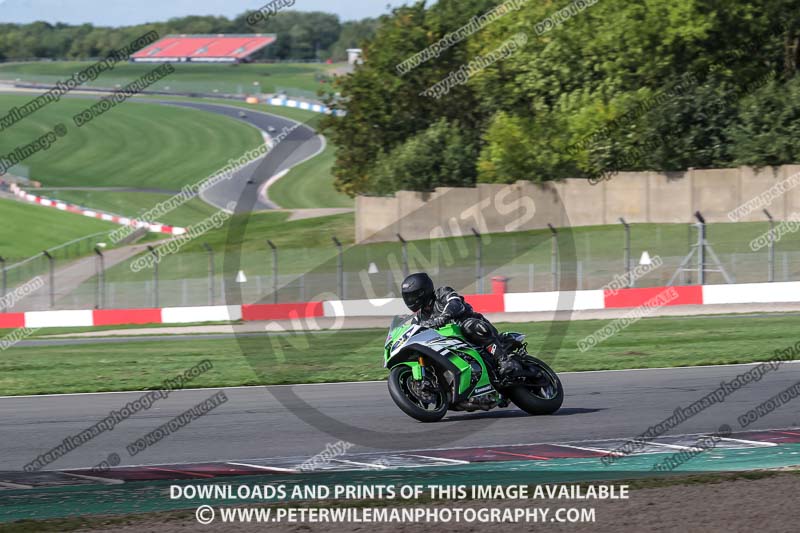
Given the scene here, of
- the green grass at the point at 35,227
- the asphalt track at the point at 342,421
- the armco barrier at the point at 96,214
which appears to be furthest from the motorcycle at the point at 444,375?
the armco barrier at the point at 96,214

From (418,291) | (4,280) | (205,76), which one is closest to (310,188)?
(4,280)

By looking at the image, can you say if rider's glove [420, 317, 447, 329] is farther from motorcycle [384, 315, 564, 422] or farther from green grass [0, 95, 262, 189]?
green grass [0, 95, 262, 189]

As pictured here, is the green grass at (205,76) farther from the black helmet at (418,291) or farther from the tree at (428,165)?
the black helmet at (418,291)

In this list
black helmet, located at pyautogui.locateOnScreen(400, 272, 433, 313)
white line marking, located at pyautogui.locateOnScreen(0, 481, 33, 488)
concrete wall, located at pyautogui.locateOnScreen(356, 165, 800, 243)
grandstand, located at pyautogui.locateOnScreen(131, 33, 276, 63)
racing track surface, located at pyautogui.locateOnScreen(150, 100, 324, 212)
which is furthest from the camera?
grandstand, located at pyautogui.locateOnScreen(131, 33, 276, 63)

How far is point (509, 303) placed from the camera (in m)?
28.6

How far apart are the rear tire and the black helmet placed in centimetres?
126

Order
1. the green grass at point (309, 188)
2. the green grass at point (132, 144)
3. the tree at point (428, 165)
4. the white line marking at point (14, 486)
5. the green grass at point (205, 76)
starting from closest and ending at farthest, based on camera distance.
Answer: the white line marking at point (14, 486)
the tree at point (428, 165)
the green grass at point (309, 188)
the green grass at point (132, 144)
the green grass at point (205, 76)

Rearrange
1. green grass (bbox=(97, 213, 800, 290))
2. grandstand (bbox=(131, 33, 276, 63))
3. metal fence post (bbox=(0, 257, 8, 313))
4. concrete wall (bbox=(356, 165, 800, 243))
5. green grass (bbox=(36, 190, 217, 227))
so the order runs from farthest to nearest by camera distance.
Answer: grandstand (bbox=(131, 33, 276, 63)) < green grass (bbox=(36, 190, 217, 227)) < concrete wall (bbox=(356, 165, 800, 243)) < metal fence post (bbox=(0, 257, 8, 313)) < green grass (bbox=(97, 213, 800, 290))

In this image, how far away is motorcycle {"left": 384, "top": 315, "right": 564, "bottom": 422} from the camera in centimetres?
1164

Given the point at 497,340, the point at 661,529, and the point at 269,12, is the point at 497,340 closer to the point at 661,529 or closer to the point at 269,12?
the point at 661,529

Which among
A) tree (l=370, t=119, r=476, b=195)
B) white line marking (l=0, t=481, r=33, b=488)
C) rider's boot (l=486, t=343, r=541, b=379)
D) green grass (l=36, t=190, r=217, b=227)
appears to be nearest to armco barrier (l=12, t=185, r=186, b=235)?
green grass (l=36, t=190, r=217, b=227)

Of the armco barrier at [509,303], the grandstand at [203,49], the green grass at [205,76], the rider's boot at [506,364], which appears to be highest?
the grandstand at [203,49]

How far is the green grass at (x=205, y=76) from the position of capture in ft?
411

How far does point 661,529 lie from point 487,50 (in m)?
43.7
